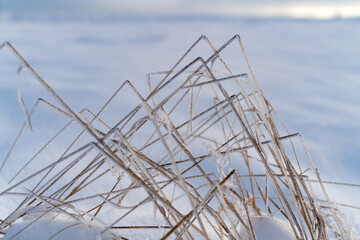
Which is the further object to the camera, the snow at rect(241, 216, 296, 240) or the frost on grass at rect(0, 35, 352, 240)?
the snow at rect(241, 216, 296, 240)

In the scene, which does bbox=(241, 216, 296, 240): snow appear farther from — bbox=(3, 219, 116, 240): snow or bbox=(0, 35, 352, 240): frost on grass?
bbox=(3, 219, 116, 240): snow

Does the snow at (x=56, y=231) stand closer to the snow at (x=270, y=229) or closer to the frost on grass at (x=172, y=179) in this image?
the frost on grass at (x=172, y=179)

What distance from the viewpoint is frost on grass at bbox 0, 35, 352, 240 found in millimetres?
510

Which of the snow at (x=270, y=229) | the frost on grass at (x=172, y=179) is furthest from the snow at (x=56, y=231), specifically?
the snow at (x=270, y=229)

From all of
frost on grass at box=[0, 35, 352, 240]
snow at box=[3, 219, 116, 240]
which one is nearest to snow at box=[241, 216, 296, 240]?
frost on grass at box=[0, 35, 352, 240]

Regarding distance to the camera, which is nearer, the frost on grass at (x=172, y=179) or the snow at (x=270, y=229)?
the frost on grass at (x=172, y=179)

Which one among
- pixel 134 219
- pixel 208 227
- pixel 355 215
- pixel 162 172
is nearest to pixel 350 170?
pixel 355 215

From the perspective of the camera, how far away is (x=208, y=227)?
89cm

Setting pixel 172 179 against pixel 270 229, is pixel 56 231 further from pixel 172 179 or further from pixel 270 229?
pixel 270 229

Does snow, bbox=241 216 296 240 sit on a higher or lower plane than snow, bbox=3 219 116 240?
Answer: higher

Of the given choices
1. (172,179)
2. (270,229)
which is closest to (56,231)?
(172,179)

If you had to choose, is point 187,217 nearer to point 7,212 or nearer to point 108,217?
point 108,217

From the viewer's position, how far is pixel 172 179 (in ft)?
1.68

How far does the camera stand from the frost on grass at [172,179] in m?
0.51
